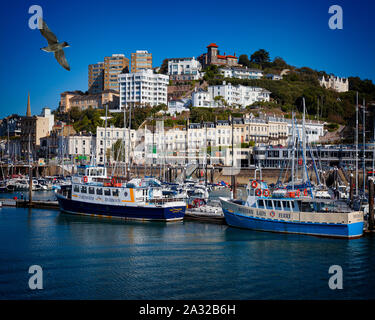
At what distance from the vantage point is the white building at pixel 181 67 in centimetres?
11788

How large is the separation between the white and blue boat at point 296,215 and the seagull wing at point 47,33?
63.6ft

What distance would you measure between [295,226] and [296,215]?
2.34 feet

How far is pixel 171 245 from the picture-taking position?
26.4m

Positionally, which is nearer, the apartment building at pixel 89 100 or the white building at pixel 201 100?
the white building at pixel 201 100

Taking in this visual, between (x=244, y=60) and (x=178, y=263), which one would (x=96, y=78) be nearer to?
(x=244, y=60)

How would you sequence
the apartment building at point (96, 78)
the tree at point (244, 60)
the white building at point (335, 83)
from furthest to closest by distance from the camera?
the tree at point (244, 60) → the apartment building at point (96, 78) → the white building at point (335, 83)

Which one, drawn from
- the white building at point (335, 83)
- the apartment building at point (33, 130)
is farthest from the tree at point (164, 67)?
the white building at point (335, 83)

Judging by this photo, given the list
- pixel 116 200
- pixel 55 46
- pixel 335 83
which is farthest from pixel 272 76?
pixel 55 46

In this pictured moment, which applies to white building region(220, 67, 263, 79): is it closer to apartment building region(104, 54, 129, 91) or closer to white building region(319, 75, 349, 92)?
white building region(319, 75, 349, 92)

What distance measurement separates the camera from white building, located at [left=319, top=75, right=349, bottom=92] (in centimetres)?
12525

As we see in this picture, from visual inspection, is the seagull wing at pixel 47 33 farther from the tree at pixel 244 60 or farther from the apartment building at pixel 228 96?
the tree at pixel 244 60

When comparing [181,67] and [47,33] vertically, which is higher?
[181,67]

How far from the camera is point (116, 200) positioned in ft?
120
